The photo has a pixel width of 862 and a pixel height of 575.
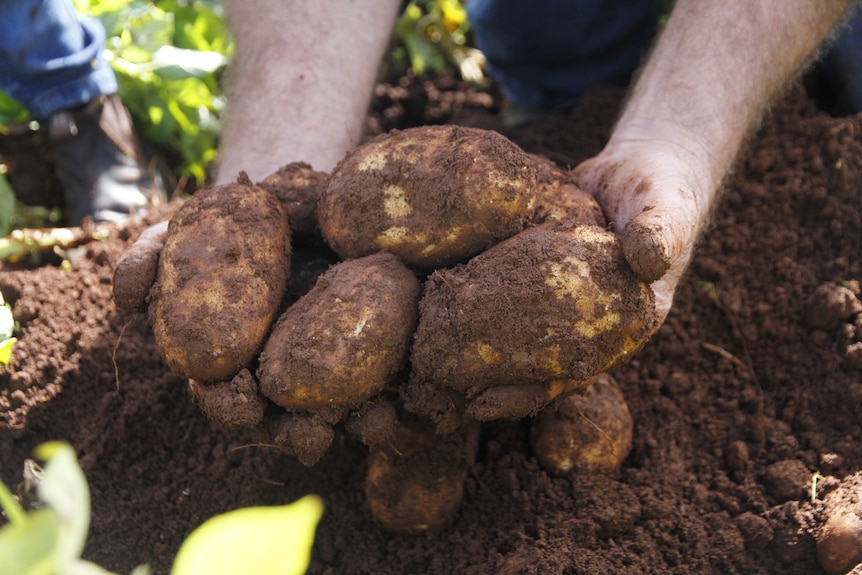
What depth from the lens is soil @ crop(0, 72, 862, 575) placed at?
1.44 m

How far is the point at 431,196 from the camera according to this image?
125cm

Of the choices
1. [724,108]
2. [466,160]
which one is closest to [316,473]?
[466,160]

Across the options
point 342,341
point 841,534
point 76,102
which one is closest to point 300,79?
point 76,102

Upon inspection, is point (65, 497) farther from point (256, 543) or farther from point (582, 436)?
point (582, 436)

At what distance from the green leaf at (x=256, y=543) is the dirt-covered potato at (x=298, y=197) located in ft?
3.19

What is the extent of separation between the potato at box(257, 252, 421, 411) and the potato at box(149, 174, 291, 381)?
0.17 ft

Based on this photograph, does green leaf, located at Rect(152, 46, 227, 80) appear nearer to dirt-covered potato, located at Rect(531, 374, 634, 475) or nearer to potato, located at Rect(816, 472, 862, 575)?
dirt-covered potato, located at Rect(531, 374, 634, 475)

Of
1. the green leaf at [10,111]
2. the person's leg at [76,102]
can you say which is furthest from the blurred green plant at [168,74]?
the green leaf at [10,111]

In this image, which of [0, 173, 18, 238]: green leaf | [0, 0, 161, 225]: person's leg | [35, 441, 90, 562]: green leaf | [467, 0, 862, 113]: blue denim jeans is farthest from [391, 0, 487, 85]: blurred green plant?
[35, 441, 90, 562]: green leaf

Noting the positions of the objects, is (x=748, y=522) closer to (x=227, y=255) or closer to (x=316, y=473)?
(x=316, y=473)

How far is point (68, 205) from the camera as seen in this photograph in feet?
8.44

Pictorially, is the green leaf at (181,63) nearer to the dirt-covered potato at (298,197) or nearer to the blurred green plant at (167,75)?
the blurred green plant at (167,75)

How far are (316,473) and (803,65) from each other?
1675 millimetres

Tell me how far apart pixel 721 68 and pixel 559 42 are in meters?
0.84
